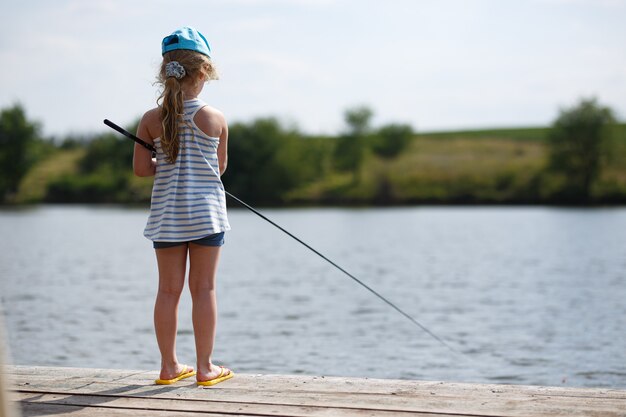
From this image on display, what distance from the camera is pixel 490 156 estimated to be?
250 feet

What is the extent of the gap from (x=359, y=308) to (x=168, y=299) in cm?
1154

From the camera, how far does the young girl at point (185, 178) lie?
4.08 meters

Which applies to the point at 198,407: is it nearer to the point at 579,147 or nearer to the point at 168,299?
the point at 168,299

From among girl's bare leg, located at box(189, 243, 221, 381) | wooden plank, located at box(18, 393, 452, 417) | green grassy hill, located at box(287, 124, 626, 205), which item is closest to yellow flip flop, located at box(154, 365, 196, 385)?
girl's bare leg, located at box(189, 243, 221, 381)

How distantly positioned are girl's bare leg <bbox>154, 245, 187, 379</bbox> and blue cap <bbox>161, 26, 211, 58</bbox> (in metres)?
0.96

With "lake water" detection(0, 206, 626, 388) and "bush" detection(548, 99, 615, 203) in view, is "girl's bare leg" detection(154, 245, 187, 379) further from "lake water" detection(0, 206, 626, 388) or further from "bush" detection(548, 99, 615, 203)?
"bush" detection(548, 99, 615, 203)

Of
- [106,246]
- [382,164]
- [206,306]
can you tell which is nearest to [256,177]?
[382,164]

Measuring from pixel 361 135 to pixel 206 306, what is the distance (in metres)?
76.6

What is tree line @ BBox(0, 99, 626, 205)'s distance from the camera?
6506 centimetres

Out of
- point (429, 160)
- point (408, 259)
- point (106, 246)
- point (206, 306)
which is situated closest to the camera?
point (206, 306)

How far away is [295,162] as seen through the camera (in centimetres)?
7325

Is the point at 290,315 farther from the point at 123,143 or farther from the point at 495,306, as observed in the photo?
the point at 123,143

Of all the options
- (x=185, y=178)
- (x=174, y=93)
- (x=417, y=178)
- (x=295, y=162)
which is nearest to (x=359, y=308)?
(x=185, y=178)

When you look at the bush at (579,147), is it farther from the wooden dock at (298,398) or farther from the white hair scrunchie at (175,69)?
the white hair scrunchie at (175,69)
